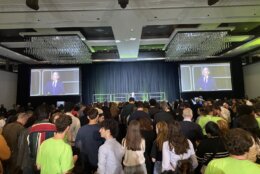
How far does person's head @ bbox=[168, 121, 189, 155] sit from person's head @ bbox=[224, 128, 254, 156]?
1.14 metres

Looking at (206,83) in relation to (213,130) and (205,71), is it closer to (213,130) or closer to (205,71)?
(205,71)

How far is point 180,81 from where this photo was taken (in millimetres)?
13562

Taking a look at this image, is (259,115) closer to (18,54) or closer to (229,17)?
(229,17)

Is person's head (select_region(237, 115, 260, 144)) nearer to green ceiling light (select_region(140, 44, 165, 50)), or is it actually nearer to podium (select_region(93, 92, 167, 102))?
green ceiling light (select_region(140, 44, 165, 50))

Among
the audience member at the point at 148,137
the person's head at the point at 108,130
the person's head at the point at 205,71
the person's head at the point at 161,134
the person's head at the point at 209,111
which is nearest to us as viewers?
the person's head at the point at 108,130

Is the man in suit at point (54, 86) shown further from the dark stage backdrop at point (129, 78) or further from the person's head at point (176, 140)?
the person's head at point (176, 140)

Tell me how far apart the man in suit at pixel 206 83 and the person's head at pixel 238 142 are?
11732 mm

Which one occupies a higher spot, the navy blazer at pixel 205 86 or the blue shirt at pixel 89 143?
the navy blazer at pixel 205 86

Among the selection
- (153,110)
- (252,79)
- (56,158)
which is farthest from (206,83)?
(56,158)

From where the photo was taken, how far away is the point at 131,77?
14.6 m

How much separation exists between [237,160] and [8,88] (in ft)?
45.7

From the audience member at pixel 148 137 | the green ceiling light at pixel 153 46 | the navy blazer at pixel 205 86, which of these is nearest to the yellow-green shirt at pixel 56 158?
the audience member at pixel 148 137

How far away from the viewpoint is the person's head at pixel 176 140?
9.53ft

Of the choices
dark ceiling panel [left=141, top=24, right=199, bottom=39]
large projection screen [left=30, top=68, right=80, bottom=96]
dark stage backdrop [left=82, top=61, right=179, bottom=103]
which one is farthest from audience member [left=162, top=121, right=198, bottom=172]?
dark stage backdrop [left=82, top=61, right=179, bottom=103]
